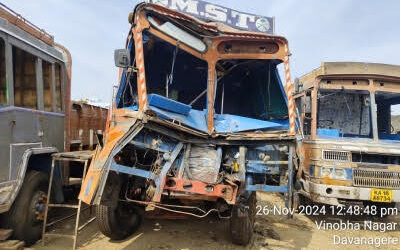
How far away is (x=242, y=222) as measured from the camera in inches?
172

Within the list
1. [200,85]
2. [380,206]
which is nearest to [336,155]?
[380,206]

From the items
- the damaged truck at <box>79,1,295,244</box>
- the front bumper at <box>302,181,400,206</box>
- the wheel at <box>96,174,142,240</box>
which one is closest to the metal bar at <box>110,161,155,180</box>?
the damaged truck at <box>79,1,295,244</box>

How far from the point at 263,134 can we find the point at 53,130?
318 cm

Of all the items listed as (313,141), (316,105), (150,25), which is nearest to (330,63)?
(316,105)

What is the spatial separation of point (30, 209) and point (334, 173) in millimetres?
4853

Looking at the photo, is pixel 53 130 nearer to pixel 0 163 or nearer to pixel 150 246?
pixel 0 163

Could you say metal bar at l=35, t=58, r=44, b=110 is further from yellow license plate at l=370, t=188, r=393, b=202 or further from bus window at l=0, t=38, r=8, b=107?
yellow license plate at l=370, t=188, r=393, b=202

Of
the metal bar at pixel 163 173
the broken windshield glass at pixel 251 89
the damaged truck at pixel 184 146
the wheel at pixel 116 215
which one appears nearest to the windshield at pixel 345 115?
the broken windshield glass at pixel 251 89

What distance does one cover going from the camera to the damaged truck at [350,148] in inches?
221

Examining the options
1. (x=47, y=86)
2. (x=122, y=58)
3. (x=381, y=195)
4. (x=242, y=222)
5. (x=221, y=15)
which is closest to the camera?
(x=122, y=58)

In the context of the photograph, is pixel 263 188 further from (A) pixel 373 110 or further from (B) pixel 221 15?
(B) pixel 221 15

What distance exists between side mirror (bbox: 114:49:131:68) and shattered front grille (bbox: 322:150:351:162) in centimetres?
382

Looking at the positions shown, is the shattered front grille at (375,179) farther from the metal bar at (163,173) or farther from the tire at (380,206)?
the metal bar at (163,173)

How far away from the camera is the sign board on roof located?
8461 mm
